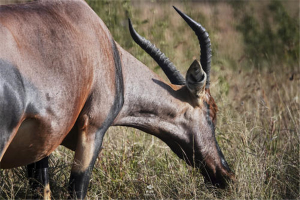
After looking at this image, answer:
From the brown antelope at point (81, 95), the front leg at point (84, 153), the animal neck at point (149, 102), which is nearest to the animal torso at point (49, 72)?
the brown antelope at point (81, 95)

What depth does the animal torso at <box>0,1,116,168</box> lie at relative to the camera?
12.9 feet

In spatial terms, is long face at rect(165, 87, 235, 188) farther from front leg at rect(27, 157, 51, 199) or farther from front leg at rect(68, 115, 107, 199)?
front leg at rect(27, 157, 51, 199)

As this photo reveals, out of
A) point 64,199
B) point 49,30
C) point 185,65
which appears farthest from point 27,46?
point 185,65

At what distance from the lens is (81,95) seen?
4613 mm

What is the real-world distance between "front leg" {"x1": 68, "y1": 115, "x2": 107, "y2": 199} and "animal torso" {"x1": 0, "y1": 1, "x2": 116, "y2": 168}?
0.12 meters

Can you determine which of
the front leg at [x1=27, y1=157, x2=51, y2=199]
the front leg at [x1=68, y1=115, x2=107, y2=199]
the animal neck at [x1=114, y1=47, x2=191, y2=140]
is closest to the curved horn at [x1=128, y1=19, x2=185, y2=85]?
the animal neck at [x1=114, y1=47, x2=191, y2=140]

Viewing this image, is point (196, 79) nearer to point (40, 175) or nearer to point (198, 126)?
point (198, 126)

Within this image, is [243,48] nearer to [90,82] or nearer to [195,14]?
[195,14]

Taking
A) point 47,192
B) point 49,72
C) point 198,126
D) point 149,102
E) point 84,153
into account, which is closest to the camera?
point 49,72

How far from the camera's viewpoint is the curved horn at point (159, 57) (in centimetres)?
569

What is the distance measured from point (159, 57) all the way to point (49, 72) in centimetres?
177

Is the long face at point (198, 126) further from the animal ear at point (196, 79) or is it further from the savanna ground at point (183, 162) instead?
the savanna ground at point (183, 162)

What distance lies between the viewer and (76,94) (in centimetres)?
453

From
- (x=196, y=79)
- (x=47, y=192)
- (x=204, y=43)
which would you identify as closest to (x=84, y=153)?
(x=47, y=192)
